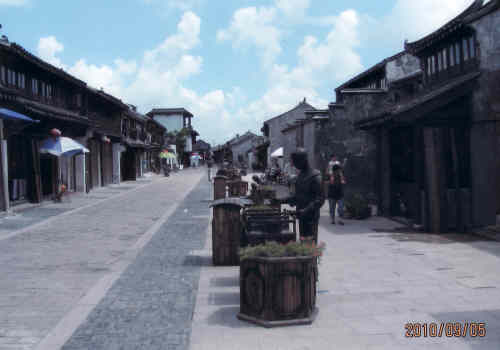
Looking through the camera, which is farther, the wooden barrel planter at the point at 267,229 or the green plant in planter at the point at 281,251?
the wooden barrel planter at the point at 267,229

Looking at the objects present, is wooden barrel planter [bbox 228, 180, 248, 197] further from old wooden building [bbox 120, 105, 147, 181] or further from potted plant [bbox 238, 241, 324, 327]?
old wooden building [bbox 120, 105, 147, 181]

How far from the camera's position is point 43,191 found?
71.5 feet

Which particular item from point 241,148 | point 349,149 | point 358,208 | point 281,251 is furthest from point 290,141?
point 241,148

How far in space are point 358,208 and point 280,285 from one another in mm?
9742

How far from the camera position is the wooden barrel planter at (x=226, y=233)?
28.5 feet

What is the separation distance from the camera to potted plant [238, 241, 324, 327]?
17.5 ft

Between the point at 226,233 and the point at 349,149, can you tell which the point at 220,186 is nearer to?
the point at 349,149

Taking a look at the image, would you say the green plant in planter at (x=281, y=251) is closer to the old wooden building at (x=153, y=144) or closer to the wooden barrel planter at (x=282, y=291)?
the wooden barrel planter at (x=282, y=291)

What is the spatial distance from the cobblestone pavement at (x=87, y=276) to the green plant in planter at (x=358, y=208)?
14.0 ft

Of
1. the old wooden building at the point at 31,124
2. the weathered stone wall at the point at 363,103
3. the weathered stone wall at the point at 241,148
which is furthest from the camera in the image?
the weathered stone wall at the point at 241,148

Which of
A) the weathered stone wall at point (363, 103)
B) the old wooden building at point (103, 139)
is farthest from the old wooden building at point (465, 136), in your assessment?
the old wooden building at point (103, 139)

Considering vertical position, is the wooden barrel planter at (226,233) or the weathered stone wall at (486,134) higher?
the weathered stone wall at (486,134)

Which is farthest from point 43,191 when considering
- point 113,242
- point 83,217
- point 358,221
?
point 358,221

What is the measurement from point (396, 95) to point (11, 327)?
56.3ft
